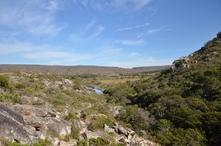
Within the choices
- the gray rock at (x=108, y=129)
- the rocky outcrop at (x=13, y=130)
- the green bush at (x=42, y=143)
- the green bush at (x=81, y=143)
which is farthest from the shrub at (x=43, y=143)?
the gray rock at (x=108, y=129)

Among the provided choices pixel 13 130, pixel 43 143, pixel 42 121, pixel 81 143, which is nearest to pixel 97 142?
pixel 81 143

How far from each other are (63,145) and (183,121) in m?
19.9

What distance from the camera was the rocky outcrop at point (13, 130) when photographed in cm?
877

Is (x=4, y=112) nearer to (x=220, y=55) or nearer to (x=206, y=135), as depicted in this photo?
(x=206, y=135)

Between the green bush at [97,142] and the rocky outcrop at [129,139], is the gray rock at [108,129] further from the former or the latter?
the green bush at [97,142]

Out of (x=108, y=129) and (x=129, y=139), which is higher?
(x=108, y=129)

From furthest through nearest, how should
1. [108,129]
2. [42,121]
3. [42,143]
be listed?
1. [108,129]
2. [42,121]
3. [42,143]

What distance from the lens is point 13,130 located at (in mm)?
9086

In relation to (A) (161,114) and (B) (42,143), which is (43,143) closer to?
(B) (42,143)

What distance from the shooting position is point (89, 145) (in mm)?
12906

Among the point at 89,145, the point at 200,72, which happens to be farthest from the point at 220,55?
the point at 89,145

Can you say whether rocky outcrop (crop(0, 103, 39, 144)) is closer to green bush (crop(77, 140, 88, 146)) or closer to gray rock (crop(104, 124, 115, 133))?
green bush (crop(77, 140, 88, 146))

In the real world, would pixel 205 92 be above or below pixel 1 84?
below

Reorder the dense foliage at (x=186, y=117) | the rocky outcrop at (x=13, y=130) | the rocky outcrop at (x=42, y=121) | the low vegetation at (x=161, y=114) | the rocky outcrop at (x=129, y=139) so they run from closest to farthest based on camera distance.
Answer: the rocky outcrop at (x=13, y=130) < the rocky outcrop at (x=42, y=121) < the rocky outcrop at (x=129, y=139) < the low vegetation at (x=161, y=114) < the dense foliage at (x=186, y=117)
